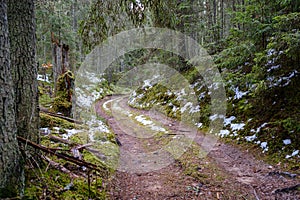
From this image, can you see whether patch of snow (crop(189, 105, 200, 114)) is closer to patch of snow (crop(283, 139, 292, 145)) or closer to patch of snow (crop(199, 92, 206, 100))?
patch of snow (crop(199, 92, 206, 100))

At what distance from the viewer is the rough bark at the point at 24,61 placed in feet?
10.5

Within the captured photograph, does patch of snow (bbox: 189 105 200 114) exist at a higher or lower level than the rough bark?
lower

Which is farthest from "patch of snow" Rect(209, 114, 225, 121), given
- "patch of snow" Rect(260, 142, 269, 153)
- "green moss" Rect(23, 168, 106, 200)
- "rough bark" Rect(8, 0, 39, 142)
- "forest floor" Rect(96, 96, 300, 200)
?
"rough bark" Rect(8, 0, 39, 142)

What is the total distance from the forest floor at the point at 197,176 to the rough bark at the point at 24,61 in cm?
199

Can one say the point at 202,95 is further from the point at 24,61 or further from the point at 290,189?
the point at 24,61

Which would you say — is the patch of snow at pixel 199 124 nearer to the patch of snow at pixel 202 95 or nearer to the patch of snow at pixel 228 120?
the patch of snow at pixel 228 120

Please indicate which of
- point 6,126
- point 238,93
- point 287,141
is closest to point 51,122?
point 6,126

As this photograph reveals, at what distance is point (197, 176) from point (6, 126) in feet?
12.6

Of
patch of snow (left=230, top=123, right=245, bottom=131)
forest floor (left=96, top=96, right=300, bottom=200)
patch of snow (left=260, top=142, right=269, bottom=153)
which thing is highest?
patch of snow (left=230, top=123, right=245, bottom=131)

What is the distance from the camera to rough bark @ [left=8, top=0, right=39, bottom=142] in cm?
319

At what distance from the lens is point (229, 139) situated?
7219 millimetres

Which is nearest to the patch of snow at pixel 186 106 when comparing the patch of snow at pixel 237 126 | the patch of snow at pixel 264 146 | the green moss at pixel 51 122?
the patch of snow at pixel 237 126

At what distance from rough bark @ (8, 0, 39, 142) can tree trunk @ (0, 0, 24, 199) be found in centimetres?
75

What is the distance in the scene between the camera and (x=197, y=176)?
4797mm
